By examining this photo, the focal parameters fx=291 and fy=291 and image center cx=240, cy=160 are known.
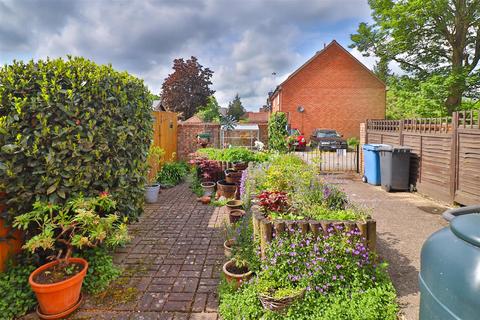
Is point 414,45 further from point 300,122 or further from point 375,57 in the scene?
point 300,122

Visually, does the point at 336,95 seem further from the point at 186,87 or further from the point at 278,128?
the point at 186,87

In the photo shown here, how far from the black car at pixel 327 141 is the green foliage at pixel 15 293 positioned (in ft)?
52.3

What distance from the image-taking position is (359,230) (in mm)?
2924

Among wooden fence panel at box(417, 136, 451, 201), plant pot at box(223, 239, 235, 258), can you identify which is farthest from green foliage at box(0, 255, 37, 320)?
wooden fence panel at box(417, 136, 451, 201)

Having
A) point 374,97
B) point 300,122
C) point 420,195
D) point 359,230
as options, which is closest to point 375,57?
point 374,97

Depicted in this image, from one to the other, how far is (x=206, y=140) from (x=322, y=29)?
21.8 ft

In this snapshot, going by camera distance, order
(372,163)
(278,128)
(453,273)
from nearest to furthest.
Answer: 1. (453,273)
2. (372,163)
3. (278,128)

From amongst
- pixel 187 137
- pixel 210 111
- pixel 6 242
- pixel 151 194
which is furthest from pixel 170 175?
pixel 210 111

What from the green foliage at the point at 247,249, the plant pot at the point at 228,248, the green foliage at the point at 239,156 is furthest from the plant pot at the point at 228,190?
the green foliage at the point at 247,249

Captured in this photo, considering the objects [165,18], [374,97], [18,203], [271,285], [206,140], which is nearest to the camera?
[271,285]

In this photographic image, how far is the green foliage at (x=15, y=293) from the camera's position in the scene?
2.82 meters

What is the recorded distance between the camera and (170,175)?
937 centimetres

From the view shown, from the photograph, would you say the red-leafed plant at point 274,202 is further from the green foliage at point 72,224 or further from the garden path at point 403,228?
the green foliage at point 72,224

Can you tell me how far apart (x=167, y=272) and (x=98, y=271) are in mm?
799
